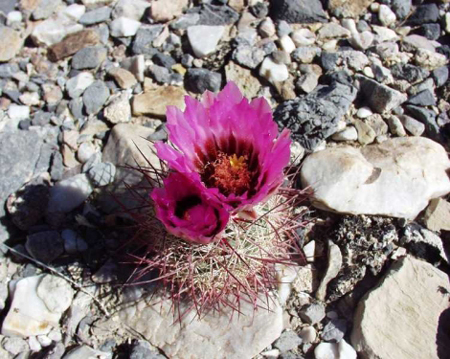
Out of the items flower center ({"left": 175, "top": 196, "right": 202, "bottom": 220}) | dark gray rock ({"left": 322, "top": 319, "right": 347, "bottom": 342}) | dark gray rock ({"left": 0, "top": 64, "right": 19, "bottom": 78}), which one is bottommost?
dark gray rock ({"left": 322, "top": 319, "right": 347, "bottom": 342})

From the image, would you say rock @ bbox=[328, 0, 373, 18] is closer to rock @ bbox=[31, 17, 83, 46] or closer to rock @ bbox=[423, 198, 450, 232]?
rock @ bbox=[423, 198, 450, 232]

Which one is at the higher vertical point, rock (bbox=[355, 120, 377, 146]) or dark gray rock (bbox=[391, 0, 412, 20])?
dark gray rock (bbox=[391, 0, 412, 20])

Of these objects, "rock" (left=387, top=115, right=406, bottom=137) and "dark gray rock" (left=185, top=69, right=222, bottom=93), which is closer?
"rock" (left=387, top=115, right=406, bottom=137)

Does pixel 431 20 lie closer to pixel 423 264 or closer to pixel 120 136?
pixel 423 264

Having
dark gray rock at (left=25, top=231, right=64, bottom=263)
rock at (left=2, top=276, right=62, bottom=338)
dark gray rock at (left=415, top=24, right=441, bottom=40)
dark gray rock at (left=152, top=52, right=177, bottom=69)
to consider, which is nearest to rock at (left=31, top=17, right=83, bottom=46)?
dark gray rock at (left=152, top=52, right=177, bottom=69)

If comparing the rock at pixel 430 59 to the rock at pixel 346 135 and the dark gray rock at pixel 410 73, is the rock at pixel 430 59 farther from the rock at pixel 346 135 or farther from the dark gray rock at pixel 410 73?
the rock at pixel 346 135

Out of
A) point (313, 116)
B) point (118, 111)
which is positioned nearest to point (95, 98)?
point (118, 111)

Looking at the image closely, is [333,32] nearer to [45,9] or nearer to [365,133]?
[365,133]

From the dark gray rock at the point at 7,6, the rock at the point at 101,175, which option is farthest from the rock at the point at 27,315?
the dark gray rock at the point at 7,6
